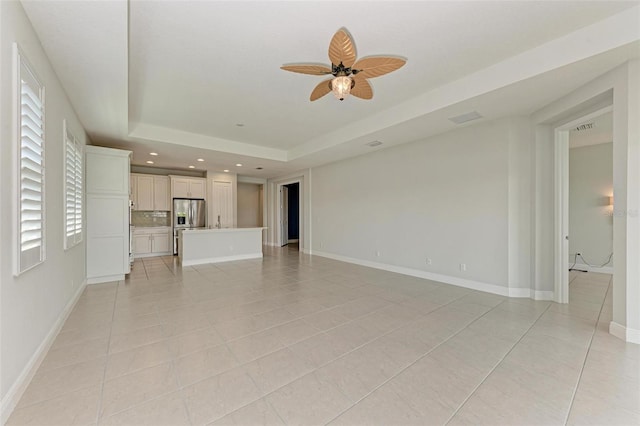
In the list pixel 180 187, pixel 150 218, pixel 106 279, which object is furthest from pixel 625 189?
pixel 150 218

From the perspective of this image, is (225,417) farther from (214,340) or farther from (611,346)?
(611,346)

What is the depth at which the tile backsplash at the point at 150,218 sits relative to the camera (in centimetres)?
755

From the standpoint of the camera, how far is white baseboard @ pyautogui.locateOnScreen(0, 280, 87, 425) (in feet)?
5.06

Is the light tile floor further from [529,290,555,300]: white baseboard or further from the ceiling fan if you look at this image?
the ceiling fan

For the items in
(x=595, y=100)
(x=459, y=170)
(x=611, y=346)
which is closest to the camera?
(x=611, y=346)

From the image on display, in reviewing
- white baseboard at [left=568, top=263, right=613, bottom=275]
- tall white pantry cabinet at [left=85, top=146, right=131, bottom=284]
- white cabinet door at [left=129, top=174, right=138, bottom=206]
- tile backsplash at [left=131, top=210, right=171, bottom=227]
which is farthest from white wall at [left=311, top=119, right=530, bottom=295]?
white cabinet door at [left=129, top=174, right=138, bottom=206]

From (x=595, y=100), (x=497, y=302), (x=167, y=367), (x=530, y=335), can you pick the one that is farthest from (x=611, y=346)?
(x=167, y=367)

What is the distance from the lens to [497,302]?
353 cm

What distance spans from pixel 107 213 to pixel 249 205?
6.23m

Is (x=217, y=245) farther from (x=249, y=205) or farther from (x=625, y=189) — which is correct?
(x=625, y=189)

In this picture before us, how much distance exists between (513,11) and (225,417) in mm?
3619

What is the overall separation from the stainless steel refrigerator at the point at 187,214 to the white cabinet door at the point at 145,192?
25.1 inches

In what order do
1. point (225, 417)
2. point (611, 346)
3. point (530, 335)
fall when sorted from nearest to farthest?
point (225, 417) < point (611, 346) < point (530, 335)

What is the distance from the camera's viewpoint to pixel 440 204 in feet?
15.1
